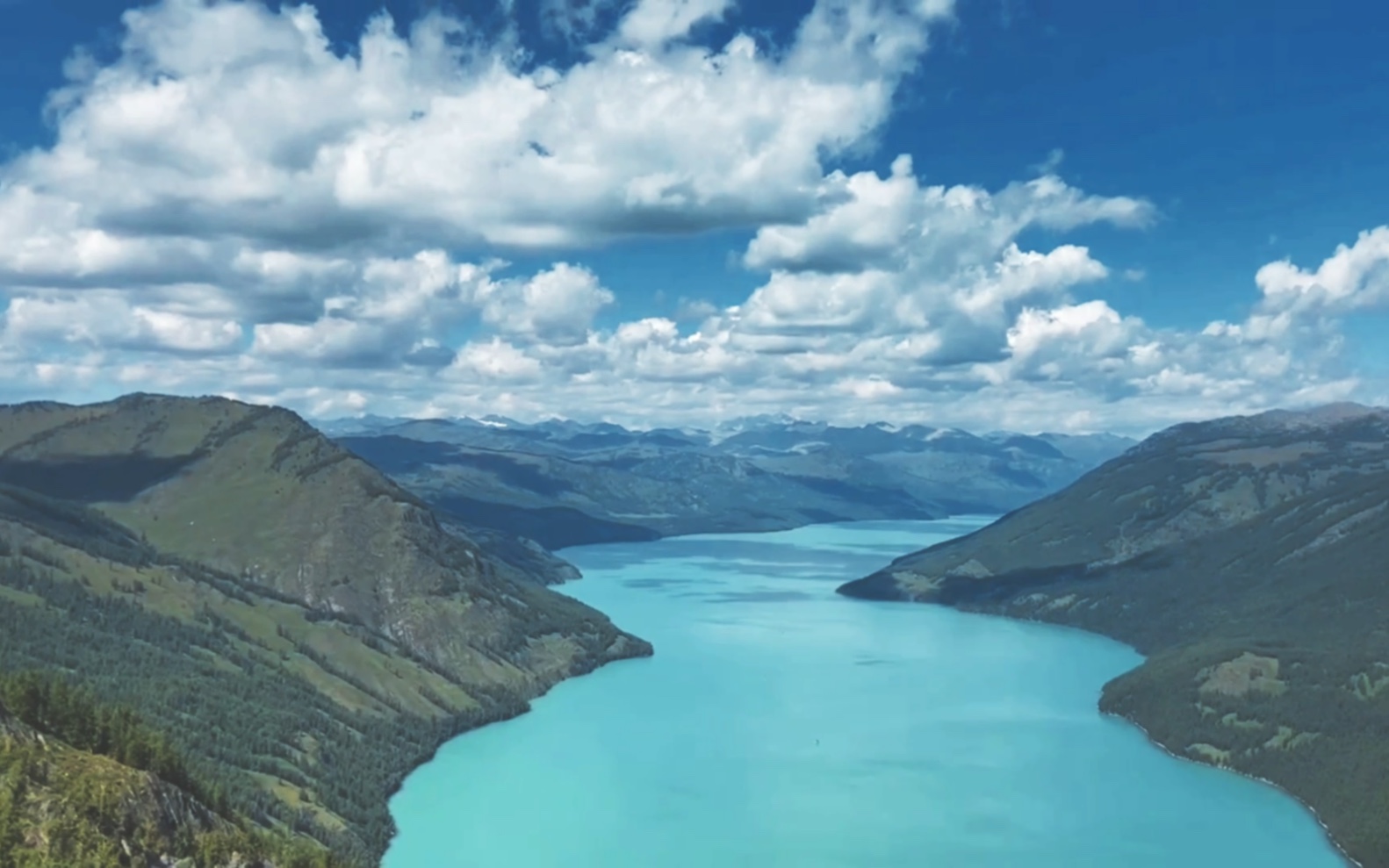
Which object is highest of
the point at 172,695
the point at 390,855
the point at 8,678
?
the point at 8,678

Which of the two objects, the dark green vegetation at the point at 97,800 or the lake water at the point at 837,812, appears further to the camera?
the lake water at the point at 837,812

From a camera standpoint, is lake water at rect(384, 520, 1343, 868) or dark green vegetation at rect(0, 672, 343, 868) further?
lake water at rect(384, 520, 1343, 868)

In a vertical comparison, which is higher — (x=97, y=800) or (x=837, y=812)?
(x=97, y=800)

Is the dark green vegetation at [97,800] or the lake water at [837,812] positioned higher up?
the dark green vegetation at [97,800]

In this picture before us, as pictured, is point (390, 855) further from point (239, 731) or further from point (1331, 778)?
point (1331, 778)

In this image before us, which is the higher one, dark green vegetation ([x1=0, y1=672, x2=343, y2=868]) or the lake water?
dark green vegetation ([x1=0, y1=672, x2=343, y2=868])

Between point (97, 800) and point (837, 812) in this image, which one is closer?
point (97, 800)

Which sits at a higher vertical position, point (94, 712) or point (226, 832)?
point (94, 712)

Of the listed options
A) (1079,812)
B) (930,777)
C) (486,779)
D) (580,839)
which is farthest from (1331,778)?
(486,779)
